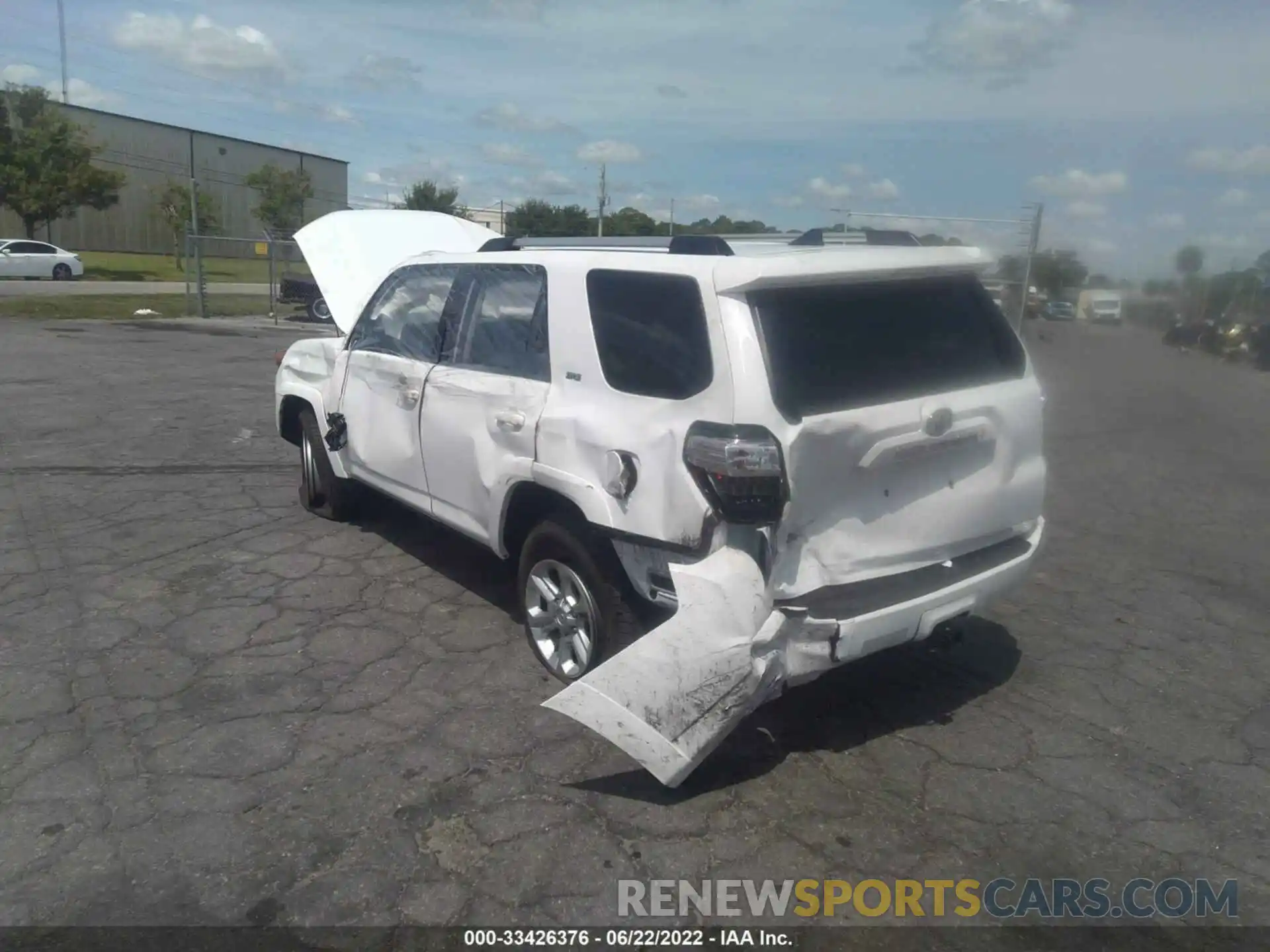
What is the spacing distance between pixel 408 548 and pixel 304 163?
7170cm

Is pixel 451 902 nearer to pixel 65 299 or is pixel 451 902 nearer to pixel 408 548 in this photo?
pixel 408 548

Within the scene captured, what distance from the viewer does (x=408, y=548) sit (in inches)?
239

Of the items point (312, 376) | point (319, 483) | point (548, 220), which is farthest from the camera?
point (548, 220)

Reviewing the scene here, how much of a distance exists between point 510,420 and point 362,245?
3.08 meters

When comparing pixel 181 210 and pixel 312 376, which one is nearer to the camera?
pixel 312 376

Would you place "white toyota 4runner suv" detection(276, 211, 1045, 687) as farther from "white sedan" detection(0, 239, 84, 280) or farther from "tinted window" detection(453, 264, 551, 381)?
"white sedan" detection(0, 239, 84, 280)

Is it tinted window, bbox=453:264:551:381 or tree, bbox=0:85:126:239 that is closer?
tinted window, bbox=453:264:551:381

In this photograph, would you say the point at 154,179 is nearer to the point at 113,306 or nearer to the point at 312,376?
the point at 113,306

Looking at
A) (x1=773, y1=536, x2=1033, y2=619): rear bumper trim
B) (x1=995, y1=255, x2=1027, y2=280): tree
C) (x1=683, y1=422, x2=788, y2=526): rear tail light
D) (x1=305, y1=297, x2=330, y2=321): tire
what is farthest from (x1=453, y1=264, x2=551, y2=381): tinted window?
(x1=995, y1=255, x2=1027, y2=280): tree

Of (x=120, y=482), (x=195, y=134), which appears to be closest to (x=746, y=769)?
(x=120, y=482)

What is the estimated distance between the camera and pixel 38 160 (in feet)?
130

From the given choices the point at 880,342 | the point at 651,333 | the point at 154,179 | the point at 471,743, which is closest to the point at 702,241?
the point at 651,333

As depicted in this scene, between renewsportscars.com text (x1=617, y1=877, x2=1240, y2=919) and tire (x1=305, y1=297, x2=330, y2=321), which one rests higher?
tire (x1=305, y1=297, x2=330, y2=321)

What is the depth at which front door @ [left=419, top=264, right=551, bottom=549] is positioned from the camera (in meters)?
4.24
